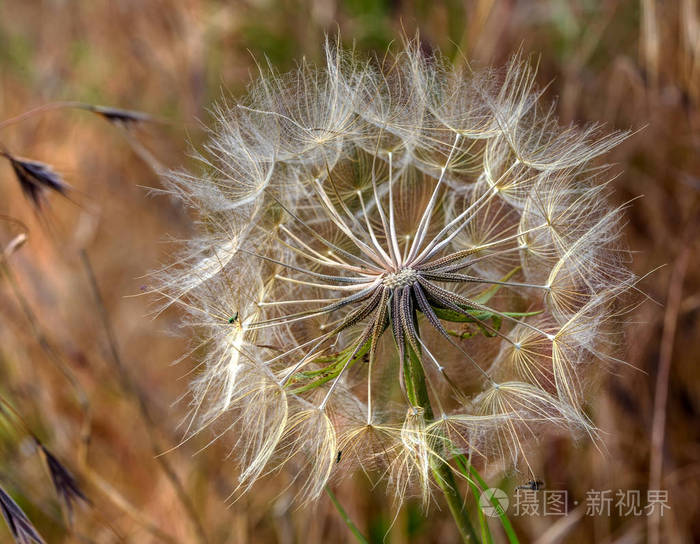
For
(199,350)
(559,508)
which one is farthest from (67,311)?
(559,508)

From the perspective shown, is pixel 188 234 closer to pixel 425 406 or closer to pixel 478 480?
pixel 425 406

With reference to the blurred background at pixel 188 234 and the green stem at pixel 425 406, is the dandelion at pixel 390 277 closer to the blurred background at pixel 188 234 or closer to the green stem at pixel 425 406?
the green stem at pixel 425 406

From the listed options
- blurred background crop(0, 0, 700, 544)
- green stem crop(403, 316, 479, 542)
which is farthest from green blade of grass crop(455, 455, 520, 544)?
blurred background crop(0, 0, 700, 544)

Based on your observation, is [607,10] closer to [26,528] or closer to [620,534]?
[620,534]

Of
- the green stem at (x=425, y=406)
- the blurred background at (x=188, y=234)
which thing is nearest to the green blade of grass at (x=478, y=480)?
the green stem at (x=425, y=406)

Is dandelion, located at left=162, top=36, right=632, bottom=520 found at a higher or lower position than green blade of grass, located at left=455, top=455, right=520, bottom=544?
higher

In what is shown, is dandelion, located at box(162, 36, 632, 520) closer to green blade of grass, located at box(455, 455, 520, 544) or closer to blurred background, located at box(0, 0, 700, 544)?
green blade of grass, located at box(455, 455, 520, 544)

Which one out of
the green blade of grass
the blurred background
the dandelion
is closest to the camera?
the green blade of grass
